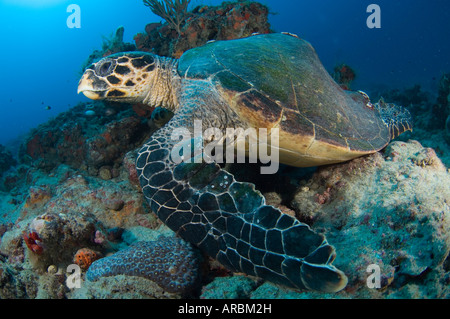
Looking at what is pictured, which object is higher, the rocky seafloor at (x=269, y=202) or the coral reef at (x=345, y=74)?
the coral reef at (x=345, y=74)

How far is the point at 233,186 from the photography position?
178cm

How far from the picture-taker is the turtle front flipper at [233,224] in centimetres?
132

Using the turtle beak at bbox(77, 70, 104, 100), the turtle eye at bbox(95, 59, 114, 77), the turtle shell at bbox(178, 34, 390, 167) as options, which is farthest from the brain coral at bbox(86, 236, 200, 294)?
the turtle eye at bbox(95, 59, 114, 77)

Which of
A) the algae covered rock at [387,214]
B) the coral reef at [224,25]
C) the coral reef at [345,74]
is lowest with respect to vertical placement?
the algae covered rock at [387,214]

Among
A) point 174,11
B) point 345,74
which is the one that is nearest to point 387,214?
point 345,74

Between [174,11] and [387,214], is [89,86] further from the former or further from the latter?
[174,11]

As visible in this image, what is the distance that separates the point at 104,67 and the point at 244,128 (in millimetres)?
2315

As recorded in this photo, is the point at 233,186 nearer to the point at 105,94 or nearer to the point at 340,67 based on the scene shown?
the point at 105,94

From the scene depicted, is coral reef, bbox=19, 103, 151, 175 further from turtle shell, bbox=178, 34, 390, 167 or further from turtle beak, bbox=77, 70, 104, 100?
turtle shell, bbox=178, 34, 390, 167

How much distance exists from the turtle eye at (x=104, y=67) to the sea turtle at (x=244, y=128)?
0.01 meters

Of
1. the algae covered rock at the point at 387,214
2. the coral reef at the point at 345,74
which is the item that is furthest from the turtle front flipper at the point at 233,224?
the coral reef at the point at 345,74

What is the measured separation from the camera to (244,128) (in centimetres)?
252

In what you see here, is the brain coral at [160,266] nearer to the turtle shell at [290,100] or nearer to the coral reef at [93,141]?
the turtle shell at [290,100]
